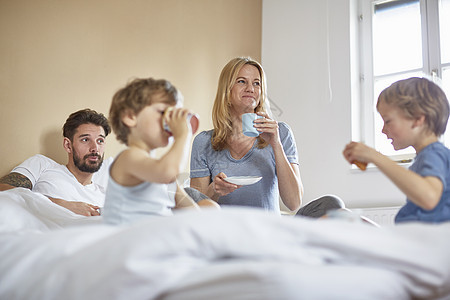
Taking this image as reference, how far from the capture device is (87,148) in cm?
239

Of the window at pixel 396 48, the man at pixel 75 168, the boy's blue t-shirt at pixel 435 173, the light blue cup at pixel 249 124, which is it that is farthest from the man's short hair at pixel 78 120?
the window at pixel 396 48

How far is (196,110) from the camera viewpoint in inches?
128

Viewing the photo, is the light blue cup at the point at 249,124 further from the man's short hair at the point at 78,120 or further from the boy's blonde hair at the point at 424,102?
the man's short hair at the point at 78,120

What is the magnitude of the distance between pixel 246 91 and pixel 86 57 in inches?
37.7

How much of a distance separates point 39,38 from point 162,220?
1983 millimetres

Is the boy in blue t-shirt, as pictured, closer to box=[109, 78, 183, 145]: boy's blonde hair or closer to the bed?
the bed

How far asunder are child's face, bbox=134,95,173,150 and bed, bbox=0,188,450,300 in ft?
1.32

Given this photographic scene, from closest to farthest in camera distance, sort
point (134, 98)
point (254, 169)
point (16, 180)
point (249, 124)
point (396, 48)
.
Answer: point (134, 98)
point (249, 124)
point (254, 169)
point (16, 180)
point (396, 48)

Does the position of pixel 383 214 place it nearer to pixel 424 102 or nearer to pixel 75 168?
pixel 75 168

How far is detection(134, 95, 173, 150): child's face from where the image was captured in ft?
3.98

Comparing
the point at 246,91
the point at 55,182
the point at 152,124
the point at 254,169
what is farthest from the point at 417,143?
the point at 55,182

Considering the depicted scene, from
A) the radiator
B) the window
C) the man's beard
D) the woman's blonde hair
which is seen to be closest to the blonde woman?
the woman's blonde hair

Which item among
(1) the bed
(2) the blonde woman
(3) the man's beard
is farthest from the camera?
(3) the man's beard

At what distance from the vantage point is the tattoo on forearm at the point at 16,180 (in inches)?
85.5
